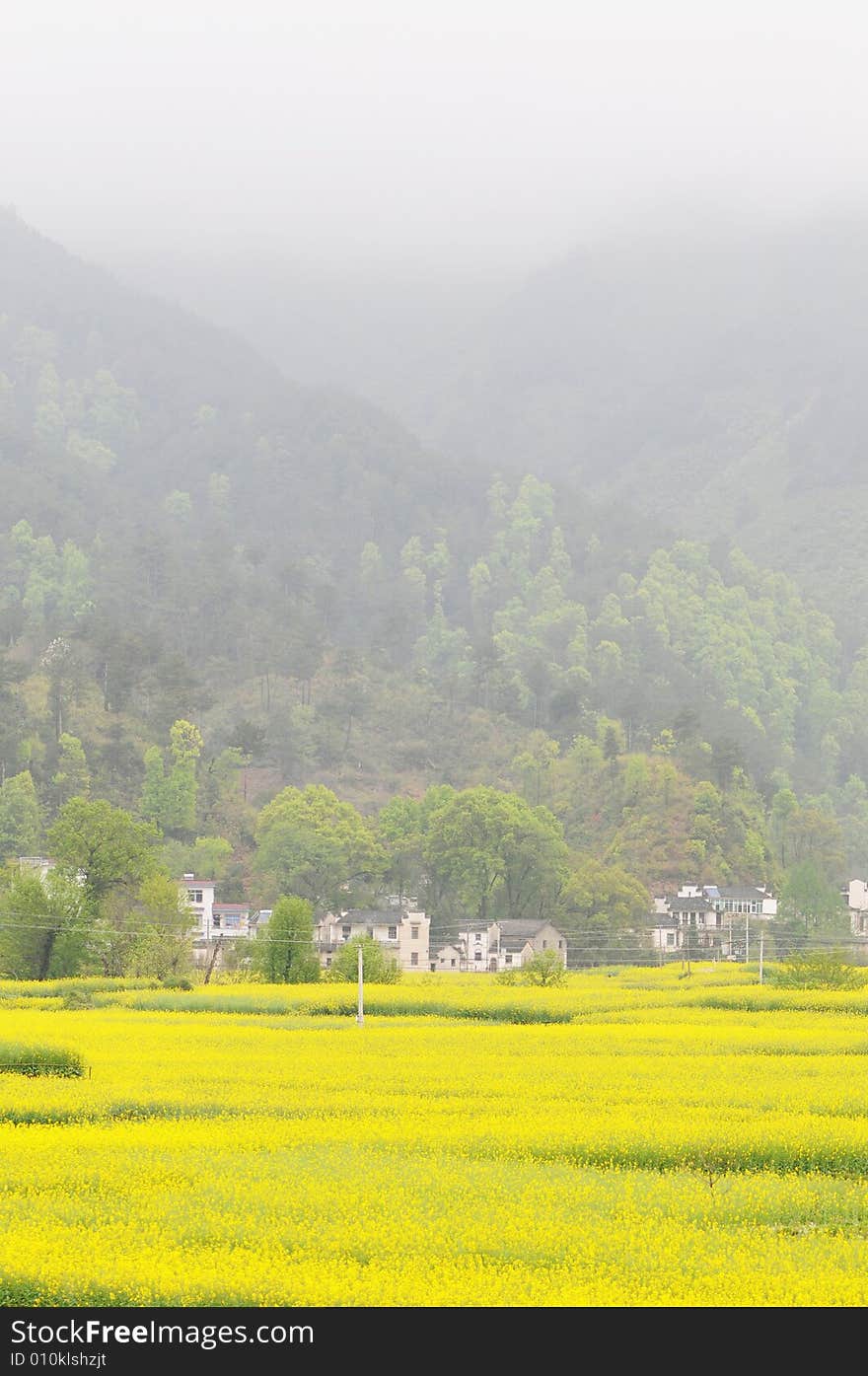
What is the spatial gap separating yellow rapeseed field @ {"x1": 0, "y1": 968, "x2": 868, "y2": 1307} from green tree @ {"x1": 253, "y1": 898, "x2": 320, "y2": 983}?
112ft

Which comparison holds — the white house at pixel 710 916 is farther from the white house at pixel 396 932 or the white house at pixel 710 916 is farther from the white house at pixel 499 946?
the white house at pixel 396 932

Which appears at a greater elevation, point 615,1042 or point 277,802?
point 277,802

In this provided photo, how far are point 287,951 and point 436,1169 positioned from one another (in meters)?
68.2

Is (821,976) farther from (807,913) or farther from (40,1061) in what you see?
(807,913)

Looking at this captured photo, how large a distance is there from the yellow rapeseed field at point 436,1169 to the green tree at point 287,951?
112 feet

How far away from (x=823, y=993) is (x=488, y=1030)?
24890mm

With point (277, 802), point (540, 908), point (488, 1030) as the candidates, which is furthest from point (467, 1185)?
point (277, 802)

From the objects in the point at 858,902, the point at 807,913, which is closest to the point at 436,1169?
the point at 807,913

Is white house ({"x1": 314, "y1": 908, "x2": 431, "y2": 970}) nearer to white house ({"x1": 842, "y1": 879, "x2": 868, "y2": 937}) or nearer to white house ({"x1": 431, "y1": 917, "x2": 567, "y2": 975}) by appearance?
white house ({"x1": 431, "y1": 917, "x2": 567, "y2": 975})

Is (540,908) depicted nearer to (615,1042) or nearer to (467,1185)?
(615,1042)

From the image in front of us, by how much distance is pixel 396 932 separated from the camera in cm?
14200
